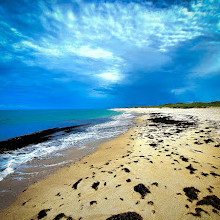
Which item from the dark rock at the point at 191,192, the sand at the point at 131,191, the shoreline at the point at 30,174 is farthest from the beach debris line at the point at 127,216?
the shoreline at the point at 30,174

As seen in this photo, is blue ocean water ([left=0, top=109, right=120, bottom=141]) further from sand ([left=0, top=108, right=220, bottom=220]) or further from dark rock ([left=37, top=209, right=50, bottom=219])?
dark rock ([left=37, top=209, right=50, bottom=219])

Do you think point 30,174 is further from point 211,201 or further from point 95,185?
point 211,201

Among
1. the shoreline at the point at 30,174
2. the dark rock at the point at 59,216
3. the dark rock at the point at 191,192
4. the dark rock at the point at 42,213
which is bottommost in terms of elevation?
the shoreline at the point at 30,174

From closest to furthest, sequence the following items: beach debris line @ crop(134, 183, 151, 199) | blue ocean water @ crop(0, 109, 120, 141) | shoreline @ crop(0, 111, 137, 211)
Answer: beach debris line @ crop(134, 183, 151, 199)
shoreline @ crop(0, 111, 137, 211)
blue ocean water @ crop(0, 109, 120, 141)

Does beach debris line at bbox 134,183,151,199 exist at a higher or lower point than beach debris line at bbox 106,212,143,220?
higher

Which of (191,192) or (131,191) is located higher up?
(191,192)

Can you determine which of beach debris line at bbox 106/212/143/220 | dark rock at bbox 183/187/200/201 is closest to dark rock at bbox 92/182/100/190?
beach debris line at bbox 106/212/143/220

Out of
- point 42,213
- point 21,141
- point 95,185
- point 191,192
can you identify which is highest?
point 191,192

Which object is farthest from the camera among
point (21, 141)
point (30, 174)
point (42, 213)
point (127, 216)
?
point (21, 141)

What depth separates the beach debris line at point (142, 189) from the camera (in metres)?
3.05

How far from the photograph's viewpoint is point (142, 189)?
3.21 metres

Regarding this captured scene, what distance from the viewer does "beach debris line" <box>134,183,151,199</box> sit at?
10.0ft

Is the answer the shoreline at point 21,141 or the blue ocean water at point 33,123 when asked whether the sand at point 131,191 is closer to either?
the shoreline at point 21,141

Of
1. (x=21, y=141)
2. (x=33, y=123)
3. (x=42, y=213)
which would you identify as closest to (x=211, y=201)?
(x=42, y=213)
